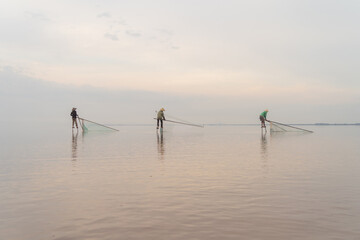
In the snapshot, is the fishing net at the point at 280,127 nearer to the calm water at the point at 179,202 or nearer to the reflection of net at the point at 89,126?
the reflection of net at the point at 89,126

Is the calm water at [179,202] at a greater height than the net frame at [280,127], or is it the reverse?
the net frame at [280,127]

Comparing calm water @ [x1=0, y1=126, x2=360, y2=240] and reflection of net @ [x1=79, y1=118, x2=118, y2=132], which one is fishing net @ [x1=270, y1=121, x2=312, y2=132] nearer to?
reflection of net @ [x1=79, y1=118, x2=118, y2=132]

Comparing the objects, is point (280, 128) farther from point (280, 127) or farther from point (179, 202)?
point (179, 202)

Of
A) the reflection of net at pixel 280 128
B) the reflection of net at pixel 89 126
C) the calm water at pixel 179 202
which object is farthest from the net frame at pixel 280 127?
the calm water at pixel 179 202

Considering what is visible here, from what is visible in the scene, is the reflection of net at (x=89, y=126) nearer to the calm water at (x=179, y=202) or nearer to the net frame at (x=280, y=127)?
the net frame at (x=280, y=127)

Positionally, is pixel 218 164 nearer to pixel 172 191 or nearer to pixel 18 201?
pixel 172 191

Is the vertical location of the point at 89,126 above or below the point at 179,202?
above

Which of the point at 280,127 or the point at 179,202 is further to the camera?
the point at 280,127

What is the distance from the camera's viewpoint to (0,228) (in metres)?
4.88

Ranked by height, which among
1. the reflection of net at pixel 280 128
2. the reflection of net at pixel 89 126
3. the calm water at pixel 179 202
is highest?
the reflection of net at pixel 89 126

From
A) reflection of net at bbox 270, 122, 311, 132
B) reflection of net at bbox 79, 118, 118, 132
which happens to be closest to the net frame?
reflection of net at bbox 270, 122, 311, 132

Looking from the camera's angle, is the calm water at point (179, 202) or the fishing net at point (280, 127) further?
the fishing net at point (280, 127)

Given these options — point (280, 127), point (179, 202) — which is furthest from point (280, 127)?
point (179, 202)

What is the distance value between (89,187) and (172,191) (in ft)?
6.69
